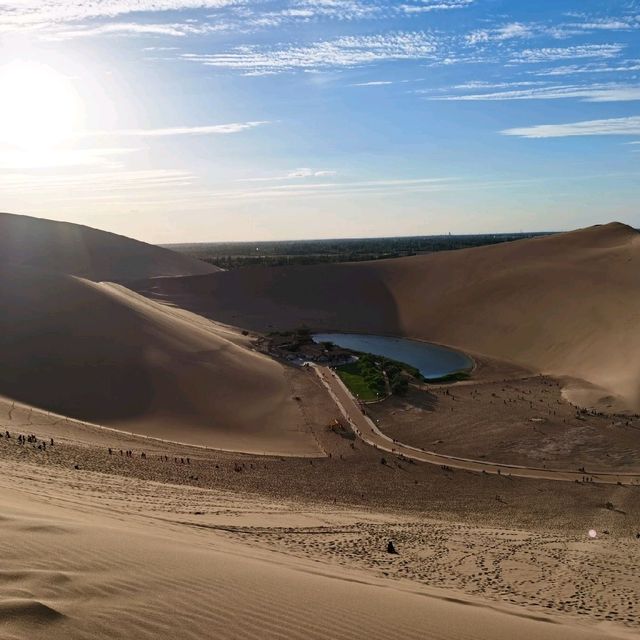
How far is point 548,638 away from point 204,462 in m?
12.8

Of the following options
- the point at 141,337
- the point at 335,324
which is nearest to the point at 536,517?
the point at 141,337

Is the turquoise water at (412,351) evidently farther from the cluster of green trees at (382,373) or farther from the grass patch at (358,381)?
the grass patch at (358,381)

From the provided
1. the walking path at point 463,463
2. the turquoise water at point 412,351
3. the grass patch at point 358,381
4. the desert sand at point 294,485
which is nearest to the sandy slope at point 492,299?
the desert sand at point 294,485

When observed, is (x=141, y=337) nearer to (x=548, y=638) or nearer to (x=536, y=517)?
(x=536, y=517)

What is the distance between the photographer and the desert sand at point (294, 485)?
6.32 meters

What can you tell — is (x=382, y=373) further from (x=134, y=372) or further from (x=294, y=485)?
(x=294, y=485)

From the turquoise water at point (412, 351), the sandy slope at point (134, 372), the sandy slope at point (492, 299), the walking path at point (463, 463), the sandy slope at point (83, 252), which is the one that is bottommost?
the walking path at point (463, 463)

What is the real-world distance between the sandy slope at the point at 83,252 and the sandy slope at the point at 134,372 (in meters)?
48.3

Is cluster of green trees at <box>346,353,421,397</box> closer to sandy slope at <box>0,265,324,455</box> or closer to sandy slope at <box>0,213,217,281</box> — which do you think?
sandy slope at <box>0,265,324,455</box>

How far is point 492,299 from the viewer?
5453 cm

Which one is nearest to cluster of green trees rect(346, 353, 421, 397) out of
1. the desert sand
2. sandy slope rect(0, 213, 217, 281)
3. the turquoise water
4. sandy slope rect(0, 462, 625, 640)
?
the turquoise water

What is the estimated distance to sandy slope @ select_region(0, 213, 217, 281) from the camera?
262 ft

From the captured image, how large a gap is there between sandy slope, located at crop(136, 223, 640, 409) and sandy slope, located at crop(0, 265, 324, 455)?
585 inches

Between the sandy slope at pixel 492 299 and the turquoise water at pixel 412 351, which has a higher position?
the sandy slope at pixel 492 299
